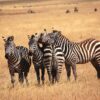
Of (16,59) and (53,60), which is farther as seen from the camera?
(16,59)

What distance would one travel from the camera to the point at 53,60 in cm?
1416

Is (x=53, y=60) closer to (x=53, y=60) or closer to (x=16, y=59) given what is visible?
(x=53, y=60)

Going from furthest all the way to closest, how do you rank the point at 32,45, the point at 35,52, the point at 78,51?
the point at 78,51, the point at 35,52, the point at 32,45

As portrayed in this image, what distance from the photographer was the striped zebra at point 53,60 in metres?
14.0

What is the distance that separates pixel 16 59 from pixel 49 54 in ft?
3.60

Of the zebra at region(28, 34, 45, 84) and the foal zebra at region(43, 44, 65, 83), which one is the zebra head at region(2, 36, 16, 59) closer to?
the zebra at region(28, 34, 45, 84)

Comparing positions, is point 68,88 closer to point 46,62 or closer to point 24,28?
point 46,62

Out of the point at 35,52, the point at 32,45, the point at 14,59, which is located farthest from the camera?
the point at 14,59

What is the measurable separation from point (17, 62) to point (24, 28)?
77.0 ft

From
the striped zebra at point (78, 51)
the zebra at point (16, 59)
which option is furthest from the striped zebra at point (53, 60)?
the zebra at point (16, 59)

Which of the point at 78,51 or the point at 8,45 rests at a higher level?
the point at 8,45

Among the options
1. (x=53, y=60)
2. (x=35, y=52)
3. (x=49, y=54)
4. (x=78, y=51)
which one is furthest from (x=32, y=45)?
(x=78, y=51)

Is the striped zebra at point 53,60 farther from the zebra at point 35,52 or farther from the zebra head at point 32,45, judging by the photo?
the zebra head at point 32,45

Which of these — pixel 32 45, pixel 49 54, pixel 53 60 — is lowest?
pixel 53 60
